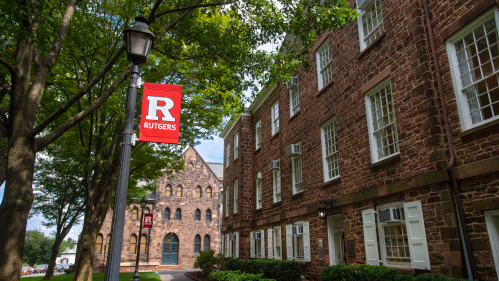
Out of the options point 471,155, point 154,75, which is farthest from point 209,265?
point 471,155

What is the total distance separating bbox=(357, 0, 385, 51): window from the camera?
10125 mm

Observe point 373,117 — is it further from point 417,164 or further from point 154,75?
point 154,75

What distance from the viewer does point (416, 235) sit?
779 cm

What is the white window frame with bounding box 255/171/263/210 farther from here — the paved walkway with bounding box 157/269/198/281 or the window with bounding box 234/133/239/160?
the paved walkway with bounding box 157/269/198/281

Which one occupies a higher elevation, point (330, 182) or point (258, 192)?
point (258, 192)

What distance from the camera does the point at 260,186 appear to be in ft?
65.7

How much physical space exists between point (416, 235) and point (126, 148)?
21.4 feet

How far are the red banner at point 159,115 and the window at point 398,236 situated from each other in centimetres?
571

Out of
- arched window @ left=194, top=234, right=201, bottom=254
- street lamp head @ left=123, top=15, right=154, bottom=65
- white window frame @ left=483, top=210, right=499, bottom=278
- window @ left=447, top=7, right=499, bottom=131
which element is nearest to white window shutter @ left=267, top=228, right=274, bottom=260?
white window frame @ left=483, top=210, right=499, bottom=278

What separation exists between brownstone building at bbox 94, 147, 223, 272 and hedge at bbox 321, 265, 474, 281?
29.2 meters

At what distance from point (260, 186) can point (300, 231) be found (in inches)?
265

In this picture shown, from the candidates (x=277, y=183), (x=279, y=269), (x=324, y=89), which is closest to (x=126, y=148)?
(x=324, y=89)

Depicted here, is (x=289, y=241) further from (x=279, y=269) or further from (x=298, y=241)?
(x=279, y=269)

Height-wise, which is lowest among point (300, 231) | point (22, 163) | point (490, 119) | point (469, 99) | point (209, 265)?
point (209, 265)
